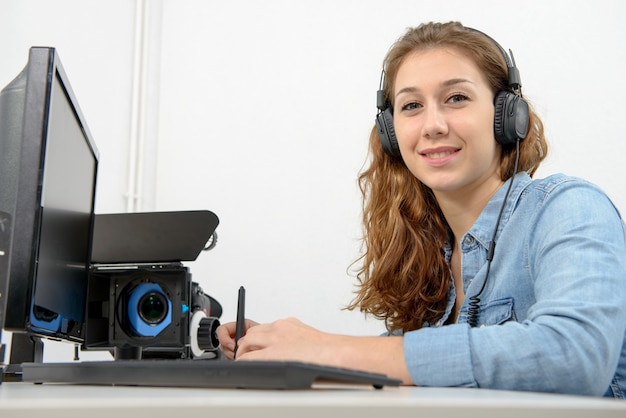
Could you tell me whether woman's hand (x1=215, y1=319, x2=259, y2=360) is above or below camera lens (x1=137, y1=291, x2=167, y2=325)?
below

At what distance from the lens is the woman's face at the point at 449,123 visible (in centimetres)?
122

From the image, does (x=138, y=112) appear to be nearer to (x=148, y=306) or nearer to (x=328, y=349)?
(x=148, y=306)

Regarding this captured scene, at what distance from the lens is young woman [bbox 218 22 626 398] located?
2.50 feet

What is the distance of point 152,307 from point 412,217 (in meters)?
0.57

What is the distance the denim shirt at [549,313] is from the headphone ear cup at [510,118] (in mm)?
160

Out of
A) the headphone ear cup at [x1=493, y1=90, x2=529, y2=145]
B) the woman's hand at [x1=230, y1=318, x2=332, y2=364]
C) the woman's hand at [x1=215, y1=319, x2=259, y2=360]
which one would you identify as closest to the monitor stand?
the woman's hand at [x1=215, y1=319, x2=259, y2=360]

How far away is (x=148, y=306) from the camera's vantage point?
4.37 ft

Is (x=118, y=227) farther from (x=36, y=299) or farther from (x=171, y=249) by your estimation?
(x=36, y=299)

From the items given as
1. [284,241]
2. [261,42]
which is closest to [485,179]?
[284,241]

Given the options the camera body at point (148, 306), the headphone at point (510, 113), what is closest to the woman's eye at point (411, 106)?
the headphone at point (510, 113)

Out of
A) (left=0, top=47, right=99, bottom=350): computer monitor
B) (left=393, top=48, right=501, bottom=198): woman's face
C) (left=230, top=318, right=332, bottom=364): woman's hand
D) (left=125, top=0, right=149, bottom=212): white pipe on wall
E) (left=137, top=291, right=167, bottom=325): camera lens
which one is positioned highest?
(left=125, top=0, right=149, bottom=212): white pipe on wall

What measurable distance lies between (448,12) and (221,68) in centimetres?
89

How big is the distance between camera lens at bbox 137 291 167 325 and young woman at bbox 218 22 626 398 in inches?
4.9

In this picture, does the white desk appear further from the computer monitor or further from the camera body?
the camera body
